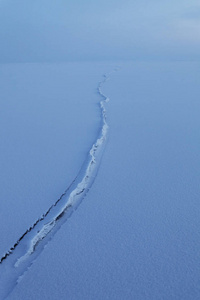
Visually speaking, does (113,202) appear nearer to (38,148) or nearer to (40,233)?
(40,233)

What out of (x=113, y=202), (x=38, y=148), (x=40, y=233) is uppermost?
Result: (x=38, y=148)

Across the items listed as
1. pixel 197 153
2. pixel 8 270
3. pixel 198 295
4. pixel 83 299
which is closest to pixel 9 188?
pixel 8 270

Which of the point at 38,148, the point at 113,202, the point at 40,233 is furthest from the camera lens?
the point at 38,148

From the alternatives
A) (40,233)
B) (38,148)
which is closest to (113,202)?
(40,233)

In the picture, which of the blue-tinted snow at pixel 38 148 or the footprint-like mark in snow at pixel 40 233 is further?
the blue-tinted snow at pixel 38 148

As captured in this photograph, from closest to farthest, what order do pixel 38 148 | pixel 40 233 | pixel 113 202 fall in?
pixel 40 233, pixel 113 202, pixel 38 148

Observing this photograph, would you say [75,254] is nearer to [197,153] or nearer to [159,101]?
[197,153]
